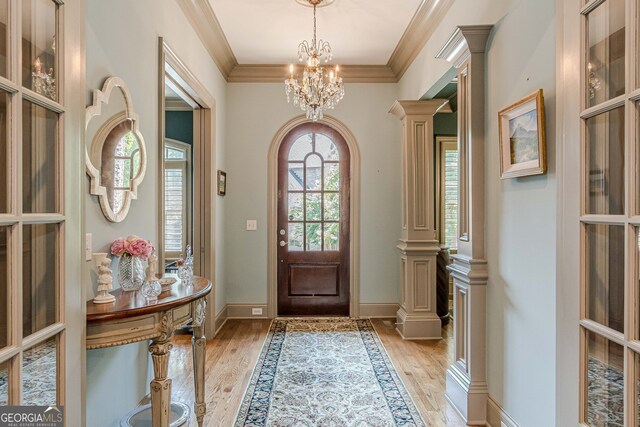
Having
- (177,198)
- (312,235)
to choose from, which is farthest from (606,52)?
(177,198)

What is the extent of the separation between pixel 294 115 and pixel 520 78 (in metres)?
2.98

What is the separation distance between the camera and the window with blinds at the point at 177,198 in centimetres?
501

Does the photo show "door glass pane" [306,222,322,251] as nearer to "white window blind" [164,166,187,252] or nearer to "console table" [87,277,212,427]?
"white window blind" [164,166,187,252]

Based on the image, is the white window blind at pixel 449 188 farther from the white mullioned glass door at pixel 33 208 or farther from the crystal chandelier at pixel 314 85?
the white mullioned glass door at pixel 33 208

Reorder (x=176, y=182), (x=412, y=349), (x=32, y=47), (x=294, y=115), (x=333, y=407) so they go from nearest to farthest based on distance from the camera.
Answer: (x=32, y=47) < (x=333, y=407) < (x=412, y=349) < (x=294, y=115) < (x=176, y=182)

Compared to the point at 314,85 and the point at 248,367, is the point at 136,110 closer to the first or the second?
the point at 314,85

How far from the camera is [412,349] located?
3.60 m

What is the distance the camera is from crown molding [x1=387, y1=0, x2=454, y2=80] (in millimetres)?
3090

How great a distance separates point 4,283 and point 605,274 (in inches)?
64.9

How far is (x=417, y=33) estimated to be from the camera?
11.7 feet

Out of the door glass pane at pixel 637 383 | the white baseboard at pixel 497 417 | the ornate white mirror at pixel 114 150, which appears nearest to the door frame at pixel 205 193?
the ornate white mirror at pixel 114 150

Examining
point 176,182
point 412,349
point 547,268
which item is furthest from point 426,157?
point 176,182

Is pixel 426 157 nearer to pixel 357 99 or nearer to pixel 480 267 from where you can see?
pixel 357 99

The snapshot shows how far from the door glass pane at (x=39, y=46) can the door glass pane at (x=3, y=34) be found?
0.20 ft
